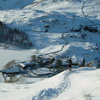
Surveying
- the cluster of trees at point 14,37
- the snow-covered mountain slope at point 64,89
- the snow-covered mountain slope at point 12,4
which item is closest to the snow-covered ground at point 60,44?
the snow-covered mountain slope at point 64,89

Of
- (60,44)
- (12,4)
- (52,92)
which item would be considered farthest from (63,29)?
(12,4)

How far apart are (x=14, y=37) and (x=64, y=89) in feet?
196

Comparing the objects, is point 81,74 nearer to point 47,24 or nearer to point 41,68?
point 41,68

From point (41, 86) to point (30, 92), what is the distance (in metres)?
0.90

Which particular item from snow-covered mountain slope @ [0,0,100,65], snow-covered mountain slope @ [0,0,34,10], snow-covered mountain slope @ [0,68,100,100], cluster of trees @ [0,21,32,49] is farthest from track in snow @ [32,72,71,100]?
snow-covered mountain slope @ [0,0,34,10]

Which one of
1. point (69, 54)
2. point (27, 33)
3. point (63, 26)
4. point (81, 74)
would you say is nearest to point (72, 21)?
point (63, 26)

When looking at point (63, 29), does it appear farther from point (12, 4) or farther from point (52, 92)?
point (12, 4)

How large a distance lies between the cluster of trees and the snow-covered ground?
1513 mm

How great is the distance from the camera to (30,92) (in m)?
10.7

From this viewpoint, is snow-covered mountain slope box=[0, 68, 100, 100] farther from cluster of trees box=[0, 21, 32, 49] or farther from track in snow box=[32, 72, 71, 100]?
cluster of trees box=[0, 21, 32, 49]

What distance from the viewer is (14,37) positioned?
6981cm

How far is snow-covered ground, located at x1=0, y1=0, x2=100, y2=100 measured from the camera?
10378 millimetres

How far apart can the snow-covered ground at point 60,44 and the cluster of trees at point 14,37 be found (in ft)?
4.96

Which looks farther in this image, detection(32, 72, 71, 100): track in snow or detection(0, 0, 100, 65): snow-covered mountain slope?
detection(0, 0, 100, 65): snow-covered mountain slope
